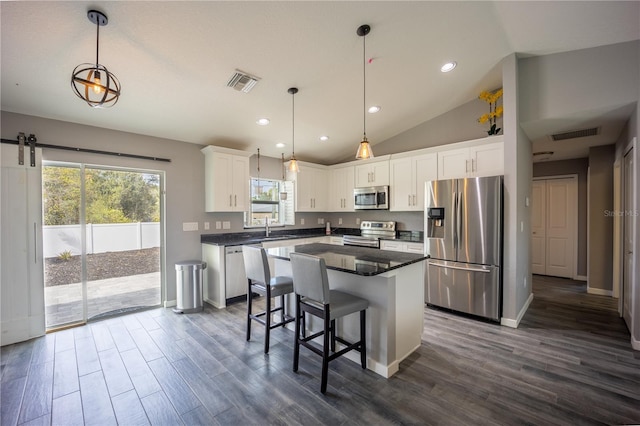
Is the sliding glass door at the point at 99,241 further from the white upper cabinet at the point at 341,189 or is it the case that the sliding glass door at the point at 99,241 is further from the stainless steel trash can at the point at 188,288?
the white upper cabinet at the point at 341,189

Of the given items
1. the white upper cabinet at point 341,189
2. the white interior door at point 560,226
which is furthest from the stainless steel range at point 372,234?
the white interior door at point 560,226

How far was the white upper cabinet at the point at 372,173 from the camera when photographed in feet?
16.8

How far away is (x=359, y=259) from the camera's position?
2.63 meters

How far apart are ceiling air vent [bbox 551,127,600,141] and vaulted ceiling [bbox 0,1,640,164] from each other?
1.70ft

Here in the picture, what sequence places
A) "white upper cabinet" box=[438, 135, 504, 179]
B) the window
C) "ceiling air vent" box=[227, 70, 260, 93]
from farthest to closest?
the window
"white upper cabinet" box=[438, 135, 504, 179]
"ceiling air vent" box=[227, 70, 260, 93]

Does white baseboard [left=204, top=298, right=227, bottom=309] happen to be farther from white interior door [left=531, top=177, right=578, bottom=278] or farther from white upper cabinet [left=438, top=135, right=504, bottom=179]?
white interior door [left=531, top=177, right=578, bottom=278]

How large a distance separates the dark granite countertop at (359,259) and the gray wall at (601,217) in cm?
415

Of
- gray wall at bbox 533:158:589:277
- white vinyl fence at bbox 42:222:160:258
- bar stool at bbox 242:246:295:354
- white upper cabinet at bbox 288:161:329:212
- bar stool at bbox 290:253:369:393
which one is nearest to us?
bar stool at bbox 290:253:369:393

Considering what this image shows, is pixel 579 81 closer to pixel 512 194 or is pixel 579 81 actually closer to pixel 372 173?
pixel 512 194

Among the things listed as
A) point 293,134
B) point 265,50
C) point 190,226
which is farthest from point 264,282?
point 293,134

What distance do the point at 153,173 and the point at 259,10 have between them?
289 centimetres

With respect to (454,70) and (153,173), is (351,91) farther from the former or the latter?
(153,173)

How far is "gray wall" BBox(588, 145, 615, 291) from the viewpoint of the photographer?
4551 mm

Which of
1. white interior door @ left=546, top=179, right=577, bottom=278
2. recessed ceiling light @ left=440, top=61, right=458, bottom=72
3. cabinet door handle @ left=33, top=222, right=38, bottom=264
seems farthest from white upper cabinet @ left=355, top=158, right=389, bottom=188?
cabinet door handle @ left=33, top=222, right=38, bottom=264
